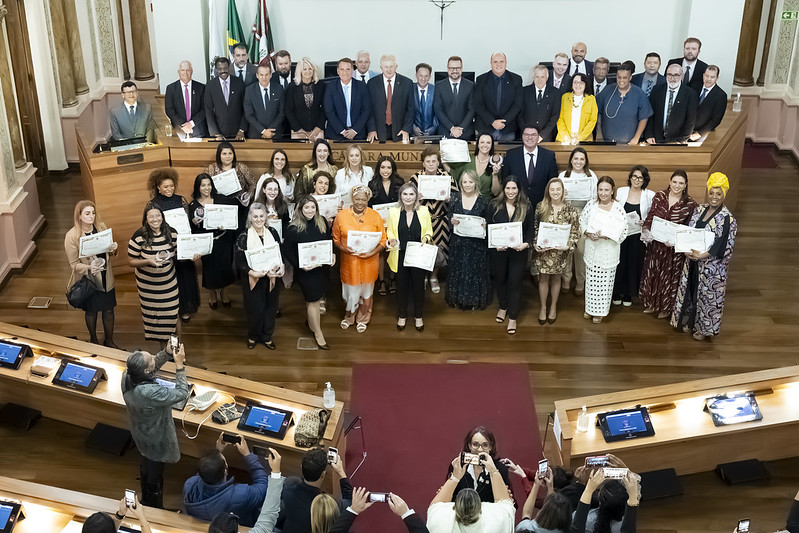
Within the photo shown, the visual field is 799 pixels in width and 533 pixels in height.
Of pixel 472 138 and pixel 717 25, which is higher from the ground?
pixel 717 25

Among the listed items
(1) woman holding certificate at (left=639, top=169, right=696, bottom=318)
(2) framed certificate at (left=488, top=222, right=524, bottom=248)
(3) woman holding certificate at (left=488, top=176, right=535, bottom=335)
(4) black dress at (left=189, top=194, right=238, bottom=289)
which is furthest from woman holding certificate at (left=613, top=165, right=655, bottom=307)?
(4) black dress at (left=189, top=194, right=238, bottom=289)

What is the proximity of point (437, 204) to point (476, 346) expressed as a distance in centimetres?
142

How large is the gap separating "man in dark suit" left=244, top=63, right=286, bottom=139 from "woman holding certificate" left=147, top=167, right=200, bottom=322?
1.70 m

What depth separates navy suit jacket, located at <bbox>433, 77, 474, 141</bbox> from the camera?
10.1 meters

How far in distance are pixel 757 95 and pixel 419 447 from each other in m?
8.74

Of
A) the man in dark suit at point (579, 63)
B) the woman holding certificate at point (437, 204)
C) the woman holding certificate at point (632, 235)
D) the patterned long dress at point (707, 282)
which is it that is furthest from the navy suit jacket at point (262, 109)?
the patterned long dress at point (707, 282)

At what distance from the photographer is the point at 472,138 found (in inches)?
402

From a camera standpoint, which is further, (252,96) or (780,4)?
(780,4)

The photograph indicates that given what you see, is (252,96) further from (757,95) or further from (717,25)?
(757,95)

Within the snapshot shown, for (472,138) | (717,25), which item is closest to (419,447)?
(472,138)

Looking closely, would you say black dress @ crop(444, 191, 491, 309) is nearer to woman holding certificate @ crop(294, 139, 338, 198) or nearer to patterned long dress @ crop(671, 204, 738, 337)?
woman holding certificate @ crop(294, 139, 338, 198)

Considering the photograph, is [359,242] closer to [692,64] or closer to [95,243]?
[95,243]

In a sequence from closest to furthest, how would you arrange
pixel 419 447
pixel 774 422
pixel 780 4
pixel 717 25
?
pixel 774 422, pixel 419 447, pixel 717 25, pixel 780 4

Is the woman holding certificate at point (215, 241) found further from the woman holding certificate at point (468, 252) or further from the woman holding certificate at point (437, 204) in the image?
the woman holding certificate at point (468, 252)
